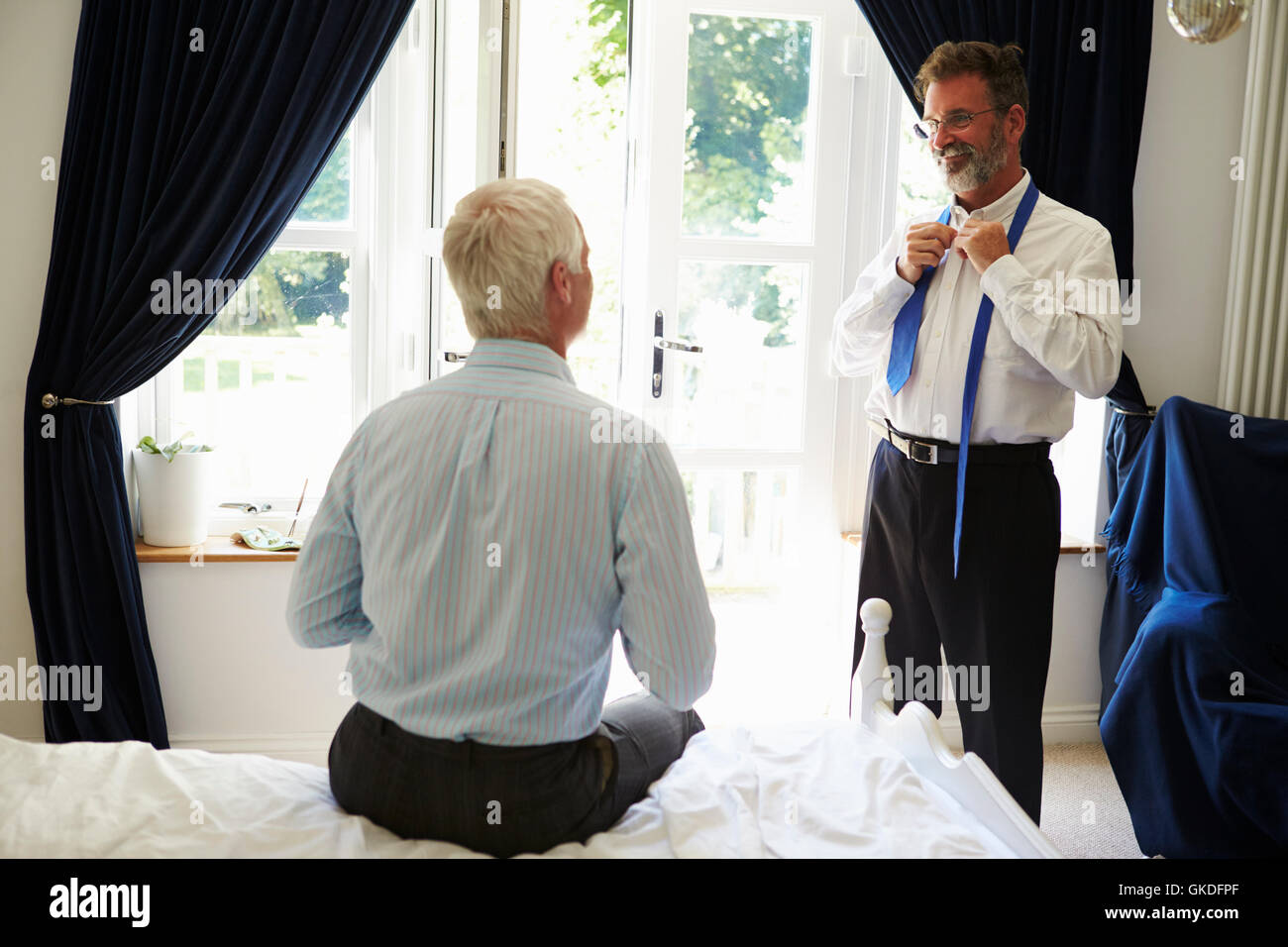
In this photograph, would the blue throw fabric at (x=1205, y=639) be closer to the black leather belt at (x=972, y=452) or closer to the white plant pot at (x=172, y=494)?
the black leather belt at (x=972, y=452)

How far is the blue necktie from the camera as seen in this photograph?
2.31m

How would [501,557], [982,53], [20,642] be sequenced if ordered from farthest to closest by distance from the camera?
1. [20,642]
2. [982,53]
3. [501,557]

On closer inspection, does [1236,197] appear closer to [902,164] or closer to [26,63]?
[902,164]

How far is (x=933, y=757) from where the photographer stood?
1.68 m

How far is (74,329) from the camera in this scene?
2814 millimetres

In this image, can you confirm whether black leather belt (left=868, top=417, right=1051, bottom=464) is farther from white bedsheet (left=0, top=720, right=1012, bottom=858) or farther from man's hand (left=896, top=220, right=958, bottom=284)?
white bedsheet (left=0, top=720, right=1012, bottom=858)

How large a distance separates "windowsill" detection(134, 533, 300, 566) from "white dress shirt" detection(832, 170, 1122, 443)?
166cm

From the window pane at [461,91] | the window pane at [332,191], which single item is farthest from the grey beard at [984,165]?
the window pane at [332,191]

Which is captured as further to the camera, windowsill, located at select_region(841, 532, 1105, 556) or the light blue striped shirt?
windowsill, located at select_region(841, 532, 1105, 556)

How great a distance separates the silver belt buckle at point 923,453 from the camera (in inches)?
94.8

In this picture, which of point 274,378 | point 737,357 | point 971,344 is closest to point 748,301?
point 737,357

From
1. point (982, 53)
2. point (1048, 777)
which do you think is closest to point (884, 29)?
point (982, 53)

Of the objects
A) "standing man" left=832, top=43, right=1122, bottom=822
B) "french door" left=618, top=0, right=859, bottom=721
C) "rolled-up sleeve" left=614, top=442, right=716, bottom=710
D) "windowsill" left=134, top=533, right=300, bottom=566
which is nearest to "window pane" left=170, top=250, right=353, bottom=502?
"windowsill" left=134, top=533, right=300, bottom=566

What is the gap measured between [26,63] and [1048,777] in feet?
11.2
